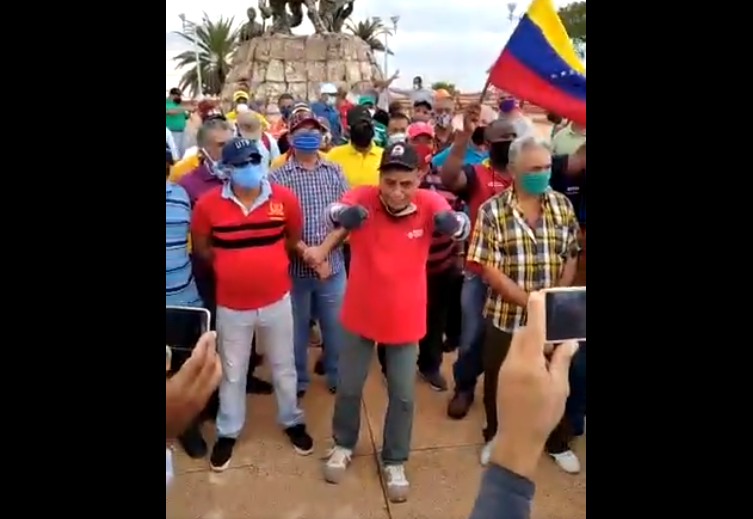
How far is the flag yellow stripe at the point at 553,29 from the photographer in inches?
109

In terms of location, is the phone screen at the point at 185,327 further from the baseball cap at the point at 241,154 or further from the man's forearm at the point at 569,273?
the man's forearm at the point at 569,273

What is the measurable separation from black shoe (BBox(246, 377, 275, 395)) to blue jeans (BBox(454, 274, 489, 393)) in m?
1.22

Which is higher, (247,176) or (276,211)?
(247,176)

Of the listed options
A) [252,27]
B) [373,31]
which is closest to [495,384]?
[252,27]

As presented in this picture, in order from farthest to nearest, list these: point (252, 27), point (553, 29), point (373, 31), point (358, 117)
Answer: point (373, 31) < point (252, 27) < point (358, 117) < point (553, 29)

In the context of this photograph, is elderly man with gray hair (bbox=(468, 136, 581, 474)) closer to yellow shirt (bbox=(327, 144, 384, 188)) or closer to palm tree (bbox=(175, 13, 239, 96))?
yellow shirt (bbox=(327, 144, 384, 188))

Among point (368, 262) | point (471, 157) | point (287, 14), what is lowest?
point (368, 262)

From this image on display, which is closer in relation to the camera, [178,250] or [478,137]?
[178,250]

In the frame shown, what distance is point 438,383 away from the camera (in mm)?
4219

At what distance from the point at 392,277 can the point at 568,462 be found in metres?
1.39

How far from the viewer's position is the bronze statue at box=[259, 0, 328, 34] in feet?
72.7

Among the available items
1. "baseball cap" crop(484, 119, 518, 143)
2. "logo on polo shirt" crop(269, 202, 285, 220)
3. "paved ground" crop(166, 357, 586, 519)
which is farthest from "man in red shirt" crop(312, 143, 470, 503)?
"baseball cap" crop(484, 119, 518, 143)

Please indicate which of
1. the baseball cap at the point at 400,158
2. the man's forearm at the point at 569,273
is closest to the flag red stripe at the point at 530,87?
the baseball cap at the point at 400,158

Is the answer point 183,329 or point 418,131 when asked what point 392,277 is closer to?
point 183,329
